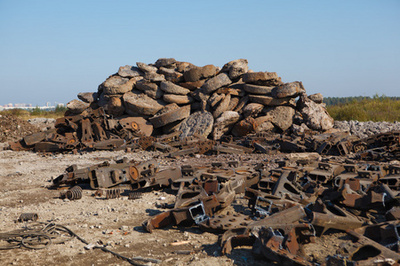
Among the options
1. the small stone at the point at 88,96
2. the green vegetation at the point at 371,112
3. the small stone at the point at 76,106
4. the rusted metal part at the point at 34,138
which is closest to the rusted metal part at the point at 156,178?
the rusted metal part at the point at 34,138

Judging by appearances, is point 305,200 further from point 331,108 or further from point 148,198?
point 331,108

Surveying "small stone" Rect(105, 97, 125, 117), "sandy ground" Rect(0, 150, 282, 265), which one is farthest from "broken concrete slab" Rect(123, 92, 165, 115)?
"sandy ground" Rect(0, 150, 282, 265)

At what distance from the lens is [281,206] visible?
453 cm

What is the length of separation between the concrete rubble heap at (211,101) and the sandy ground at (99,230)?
316 inches

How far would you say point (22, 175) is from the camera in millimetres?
8625

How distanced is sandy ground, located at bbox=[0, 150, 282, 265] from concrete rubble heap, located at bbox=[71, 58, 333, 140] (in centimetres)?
802

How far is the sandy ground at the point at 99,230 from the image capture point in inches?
146

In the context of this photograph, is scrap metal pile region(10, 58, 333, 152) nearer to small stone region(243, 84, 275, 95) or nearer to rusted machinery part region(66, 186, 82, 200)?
small stone region(243, 84, 275, 95)

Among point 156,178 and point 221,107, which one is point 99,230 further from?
point 221,107

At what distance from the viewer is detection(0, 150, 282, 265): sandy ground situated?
3.71 m

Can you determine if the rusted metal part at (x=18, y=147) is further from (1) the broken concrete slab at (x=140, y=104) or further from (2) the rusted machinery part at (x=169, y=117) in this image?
(2) the rusted machinery part at (x=169, y=117)

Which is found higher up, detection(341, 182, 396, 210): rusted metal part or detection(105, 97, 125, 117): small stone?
detection(105, 97, 125, 117): small stone

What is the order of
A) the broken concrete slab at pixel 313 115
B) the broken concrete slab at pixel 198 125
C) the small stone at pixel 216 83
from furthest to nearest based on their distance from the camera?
the small stone at pixel 216 83, the broken concrete slab at pixel 313 115, the broken concrete slab at pixel 198 125

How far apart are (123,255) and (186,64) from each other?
611 inches
